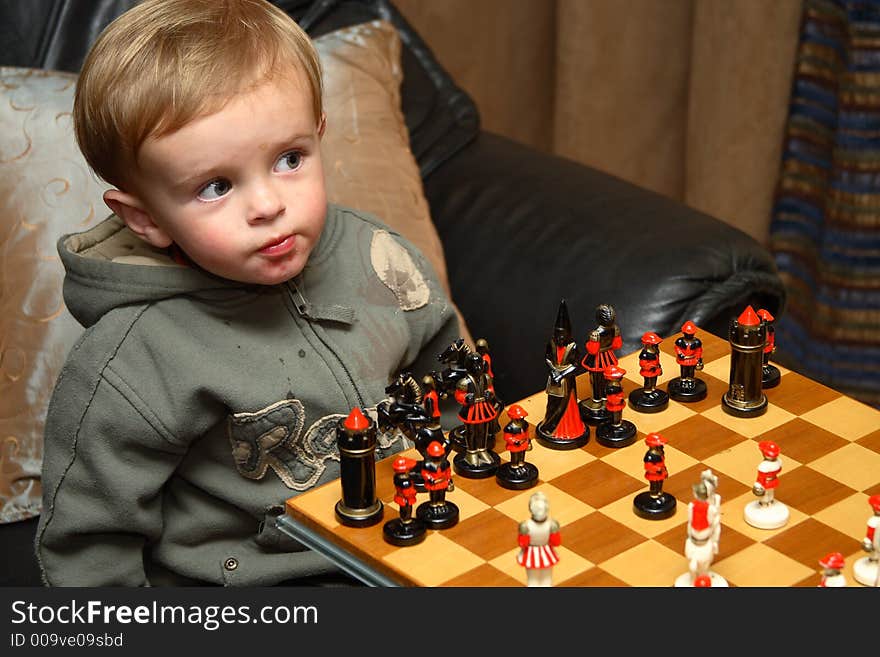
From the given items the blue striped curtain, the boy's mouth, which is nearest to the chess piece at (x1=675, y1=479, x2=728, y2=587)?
the boy's mouth

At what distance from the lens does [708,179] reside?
2.54 m

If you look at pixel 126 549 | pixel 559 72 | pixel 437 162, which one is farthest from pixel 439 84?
pixel 126 549

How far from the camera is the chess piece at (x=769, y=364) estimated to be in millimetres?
1268

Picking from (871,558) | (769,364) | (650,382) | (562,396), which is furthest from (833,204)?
(871,558)

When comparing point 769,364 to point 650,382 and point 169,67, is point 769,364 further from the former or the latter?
point 169,67

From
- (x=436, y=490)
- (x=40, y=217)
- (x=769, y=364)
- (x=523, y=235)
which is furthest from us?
(x=523, y=235)

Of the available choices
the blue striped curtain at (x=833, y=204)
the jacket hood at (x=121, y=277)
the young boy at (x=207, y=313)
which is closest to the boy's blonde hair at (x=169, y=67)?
the young boy at (x=207, y=313)

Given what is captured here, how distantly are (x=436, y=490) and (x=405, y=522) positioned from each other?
0.12 ft

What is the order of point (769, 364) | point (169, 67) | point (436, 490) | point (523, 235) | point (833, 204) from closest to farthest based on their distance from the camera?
point (436, 490) → point (169, 67) → point (769, 364) → point (523, 235) → point (833, 204)

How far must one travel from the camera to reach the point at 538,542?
1.01 meters

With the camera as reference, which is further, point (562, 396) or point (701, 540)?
point (562, 396)

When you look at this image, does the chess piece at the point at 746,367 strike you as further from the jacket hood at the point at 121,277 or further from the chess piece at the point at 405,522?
the jacket hood at the point at 121,277

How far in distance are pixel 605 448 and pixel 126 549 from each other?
0.55m

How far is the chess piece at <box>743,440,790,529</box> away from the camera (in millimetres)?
1089
